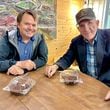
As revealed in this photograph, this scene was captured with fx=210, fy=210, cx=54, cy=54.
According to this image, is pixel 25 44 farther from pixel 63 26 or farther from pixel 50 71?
pixel 63 26

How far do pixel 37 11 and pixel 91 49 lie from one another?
242cm

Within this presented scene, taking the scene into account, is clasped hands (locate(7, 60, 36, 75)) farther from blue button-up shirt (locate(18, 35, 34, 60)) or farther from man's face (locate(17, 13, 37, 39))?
man's face (locate(17, 13, 37, 39))

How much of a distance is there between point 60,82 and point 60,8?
3067 millimetres

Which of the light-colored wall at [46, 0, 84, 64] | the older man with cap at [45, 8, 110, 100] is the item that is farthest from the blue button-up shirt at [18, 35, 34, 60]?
the light-colored wall at [46, 0, 84, 64]

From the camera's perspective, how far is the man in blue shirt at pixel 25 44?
206 centimetres

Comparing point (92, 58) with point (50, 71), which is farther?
point (92, 58)

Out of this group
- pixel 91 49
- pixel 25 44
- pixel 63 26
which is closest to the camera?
pixel 91 49

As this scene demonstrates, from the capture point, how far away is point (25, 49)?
7.01 ft

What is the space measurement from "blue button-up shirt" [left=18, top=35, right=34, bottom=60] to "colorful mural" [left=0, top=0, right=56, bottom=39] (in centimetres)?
182

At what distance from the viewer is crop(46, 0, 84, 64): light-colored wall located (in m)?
4.49

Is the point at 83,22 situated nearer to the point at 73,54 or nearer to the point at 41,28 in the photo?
the point at 73,54

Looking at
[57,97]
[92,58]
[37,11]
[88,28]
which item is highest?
[37,11]

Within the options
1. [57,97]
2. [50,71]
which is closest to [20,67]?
[50,71]

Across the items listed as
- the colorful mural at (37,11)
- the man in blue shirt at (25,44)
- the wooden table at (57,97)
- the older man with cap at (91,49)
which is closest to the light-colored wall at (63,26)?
the colorful mural at (37,11)
